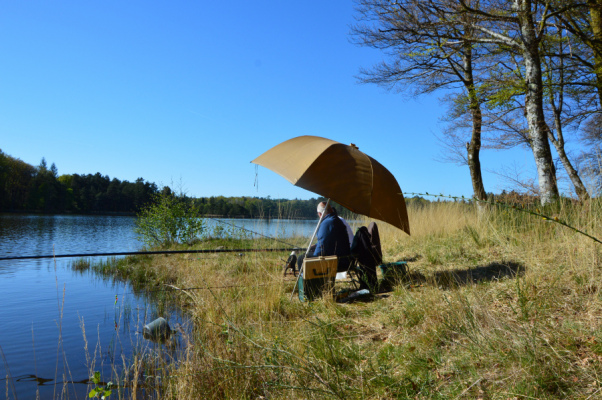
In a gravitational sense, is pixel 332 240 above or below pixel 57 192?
below

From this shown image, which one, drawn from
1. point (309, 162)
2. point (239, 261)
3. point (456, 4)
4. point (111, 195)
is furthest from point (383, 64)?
point (111, 195)

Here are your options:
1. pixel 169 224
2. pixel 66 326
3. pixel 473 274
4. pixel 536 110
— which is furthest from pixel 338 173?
pixel 169 224

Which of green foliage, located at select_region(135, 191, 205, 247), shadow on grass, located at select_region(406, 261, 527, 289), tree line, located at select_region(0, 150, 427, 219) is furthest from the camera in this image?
tree line, located at select_region(0, 150, 427, 219)

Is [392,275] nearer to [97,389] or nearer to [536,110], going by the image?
[97,389]

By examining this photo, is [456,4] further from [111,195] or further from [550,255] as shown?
[111,195]

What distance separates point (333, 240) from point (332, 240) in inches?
0.6

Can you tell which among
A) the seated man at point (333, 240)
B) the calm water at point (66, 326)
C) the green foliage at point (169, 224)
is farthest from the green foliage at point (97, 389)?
the green foliage at point (169, 224)

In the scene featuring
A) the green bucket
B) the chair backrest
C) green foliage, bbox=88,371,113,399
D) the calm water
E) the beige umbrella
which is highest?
the beige umbrella

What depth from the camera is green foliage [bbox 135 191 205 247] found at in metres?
14.2

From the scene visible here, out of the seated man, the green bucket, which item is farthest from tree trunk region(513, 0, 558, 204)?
the seated man

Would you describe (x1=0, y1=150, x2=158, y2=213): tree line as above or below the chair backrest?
above

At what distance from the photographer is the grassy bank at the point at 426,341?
242cm

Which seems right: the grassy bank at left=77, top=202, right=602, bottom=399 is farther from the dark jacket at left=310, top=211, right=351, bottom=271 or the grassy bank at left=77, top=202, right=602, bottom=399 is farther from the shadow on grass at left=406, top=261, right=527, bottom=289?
the dark jacket at left=310, top=211, right=351, bottom=271

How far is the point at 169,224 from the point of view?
46.5 feet
